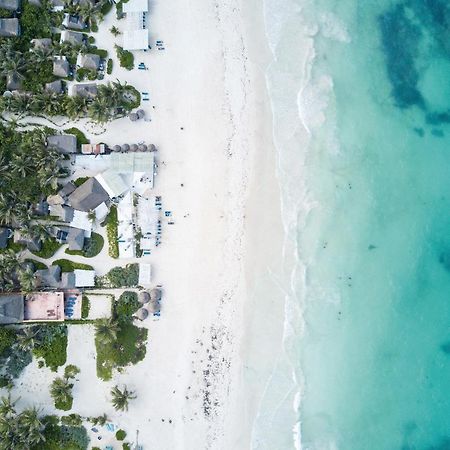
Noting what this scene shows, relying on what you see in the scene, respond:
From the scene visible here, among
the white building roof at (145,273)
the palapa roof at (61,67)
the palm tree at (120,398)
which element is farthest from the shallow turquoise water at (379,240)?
the palapa roof at (61,67)

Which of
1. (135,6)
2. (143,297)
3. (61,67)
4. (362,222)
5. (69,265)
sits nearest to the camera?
(143,297)

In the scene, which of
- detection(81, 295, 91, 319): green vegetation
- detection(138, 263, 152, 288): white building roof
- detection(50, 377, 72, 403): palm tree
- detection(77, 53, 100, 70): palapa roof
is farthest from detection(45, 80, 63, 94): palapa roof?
detection(50, 377, 72, 403): palm tree

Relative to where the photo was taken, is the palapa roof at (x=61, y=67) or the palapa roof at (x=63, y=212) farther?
the palapa roof at (x=61, y=67)

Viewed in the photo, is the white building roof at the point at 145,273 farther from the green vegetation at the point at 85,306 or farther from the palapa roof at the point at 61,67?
the palapa roof at the point at 61,67

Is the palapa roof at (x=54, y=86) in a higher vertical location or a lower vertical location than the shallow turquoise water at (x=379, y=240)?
higher

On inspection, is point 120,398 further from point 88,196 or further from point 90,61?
point 90,61

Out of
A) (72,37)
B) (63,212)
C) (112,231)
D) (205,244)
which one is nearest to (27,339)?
(63,212)
